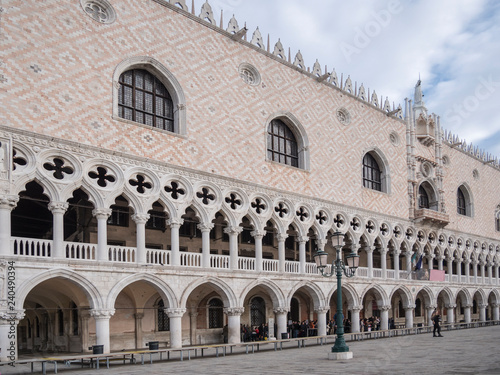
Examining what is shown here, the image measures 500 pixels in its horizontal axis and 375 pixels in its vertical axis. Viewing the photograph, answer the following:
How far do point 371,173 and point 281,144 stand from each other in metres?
5.88

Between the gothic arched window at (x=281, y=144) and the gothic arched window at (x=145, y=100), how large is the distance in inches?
171

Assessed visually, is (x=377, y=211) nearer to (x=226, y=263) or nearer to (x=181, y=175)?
(x=226, y=263)

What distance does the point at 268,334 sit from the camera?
67.8 feet

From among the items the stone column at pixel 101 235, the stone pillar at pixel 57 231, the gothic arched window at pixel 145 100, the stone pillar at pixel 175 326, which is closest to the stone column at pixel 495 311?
the stone pillar at pixel 175 326

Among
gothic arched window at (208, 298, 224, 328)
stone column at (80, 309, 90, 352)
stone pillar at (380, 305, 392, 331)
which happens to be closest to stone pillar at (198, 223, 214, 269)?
stone column at (80, 309, 90, 352)

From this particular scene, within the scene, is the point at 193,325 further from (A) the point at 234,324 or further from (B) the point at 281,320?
(B) the point at 281,320

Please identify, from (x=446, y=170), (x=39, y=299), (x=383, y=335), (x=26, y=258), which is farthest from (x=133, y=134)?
(x=446, y=170)

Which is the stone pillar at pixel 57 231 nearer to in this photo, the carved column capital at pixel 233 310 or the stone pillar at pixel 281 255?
the carved column capital at pixel 233 310

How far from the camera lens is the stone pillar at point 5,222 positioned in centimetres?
1271

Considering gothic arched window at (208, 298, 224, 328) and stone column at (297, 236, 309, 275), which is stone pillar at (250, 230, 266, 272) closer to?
stone column at (297, 236, 309, 275)

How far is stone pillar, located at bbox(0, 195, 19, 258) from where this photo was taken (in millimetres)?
12711

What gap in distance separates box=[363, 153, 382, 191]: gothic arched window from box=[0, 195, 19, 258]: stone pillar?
1530cm

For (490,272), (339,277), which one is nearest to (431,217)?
(490,272)

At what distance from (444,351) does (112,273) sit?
326 inches
